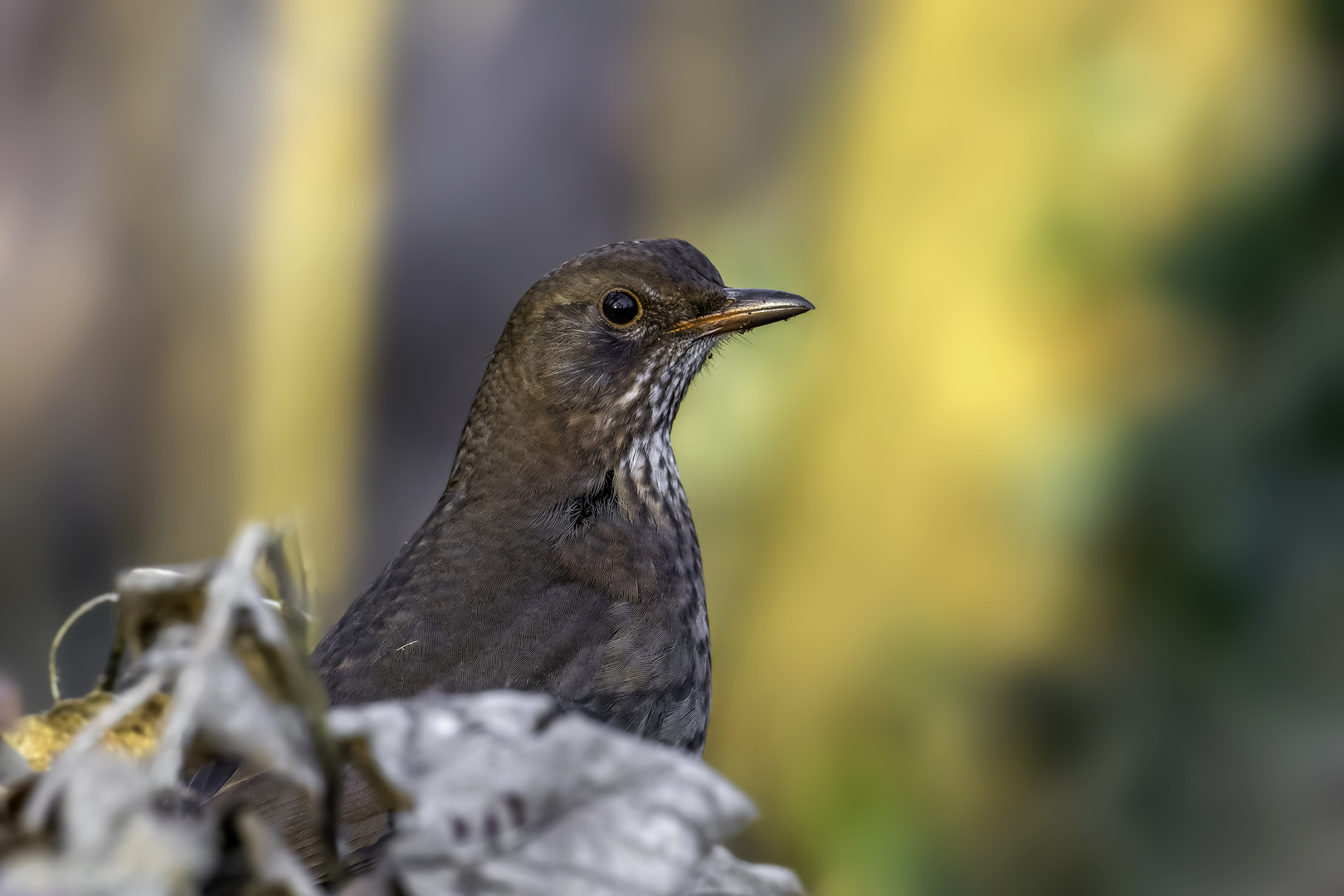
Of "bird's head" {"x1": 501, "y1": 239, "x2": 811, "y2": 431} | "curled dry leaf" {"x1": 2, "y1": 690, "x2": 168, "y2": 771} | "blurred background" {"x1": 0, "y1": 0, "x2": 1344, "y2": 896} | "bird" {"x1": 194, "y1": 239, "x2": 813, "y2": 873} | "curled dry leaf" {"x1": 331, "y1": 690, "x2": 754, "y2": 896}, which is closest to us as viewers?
"curled dry leaf" {"x1": 331, "y1": 690, "x2": 754, "y2": 896}

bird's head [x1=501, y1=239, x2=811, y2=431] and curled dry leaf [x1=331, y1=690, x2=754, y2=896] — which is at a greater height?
bird's head [x1=501, y1=239, x2=811, y2=431]

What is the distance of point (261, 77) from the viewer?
21.8 ft

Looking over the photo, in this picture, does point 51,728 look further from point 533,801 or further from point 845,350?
point 845,350

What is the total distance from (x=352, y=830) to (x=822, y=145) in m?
4.83

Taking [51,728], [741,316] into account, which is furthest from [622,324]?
[51,728]

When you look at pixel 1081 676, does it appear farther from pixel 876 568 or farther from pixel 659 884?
pixel 659 884

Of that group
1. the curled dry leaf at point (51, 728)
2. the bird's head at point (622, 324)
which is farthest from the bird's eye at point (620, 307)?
the curled dry leaf at point (51, 728)

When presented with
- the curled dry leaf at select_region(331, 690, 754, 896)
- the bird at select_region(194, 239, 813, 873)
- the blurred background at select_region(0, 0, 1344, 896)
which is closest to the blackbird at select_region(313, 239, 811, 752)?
the bird at select_region(194, 239, 813, 873)

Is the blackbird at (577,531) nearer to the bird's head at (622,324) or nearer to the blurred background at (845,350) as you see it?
the bird's head at (622,324)

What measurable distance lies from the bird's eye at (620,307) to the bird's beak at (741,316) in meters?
0.09

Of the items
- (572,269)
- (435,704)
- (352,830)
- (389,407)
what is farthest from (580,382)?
(389,407)

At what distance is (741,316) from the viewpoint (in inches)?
103

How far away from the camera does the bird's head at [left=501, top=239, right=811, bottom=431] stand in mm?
2588

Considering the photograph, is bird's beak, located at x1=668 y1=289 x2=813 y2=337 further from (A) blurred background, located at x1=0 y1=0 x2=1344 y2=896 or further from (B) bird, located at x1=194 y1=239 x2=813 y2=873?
(A) blurred background, located at x1=0 y1=0 x2=1344 y2=896
